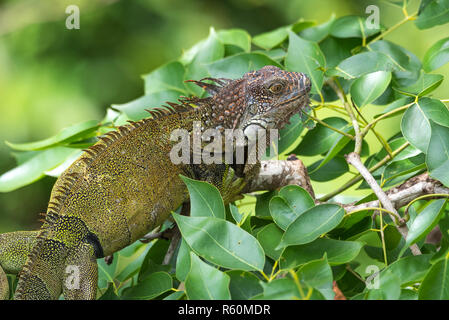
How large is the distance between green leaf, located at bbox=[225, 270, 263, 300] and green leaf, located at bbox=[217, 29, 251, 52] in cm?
172

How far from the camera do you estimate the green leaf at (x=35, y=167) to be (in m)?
2.82

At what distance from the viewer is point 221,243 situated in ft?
5.59

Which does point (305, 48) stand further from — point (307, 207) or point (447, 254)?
point (447, 254)

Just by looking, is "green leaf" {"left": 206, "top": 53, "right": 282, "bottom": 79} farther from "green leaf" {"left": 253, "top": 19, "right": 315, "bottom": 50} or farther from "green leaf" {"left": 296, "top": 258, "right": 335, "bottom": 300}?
"green leaf" {"left": 296, "top": 258, "right": 335, "bottom": 300}

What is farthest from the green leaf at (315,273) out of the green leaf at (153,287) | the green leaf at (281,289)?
the green leaf at (153,287)

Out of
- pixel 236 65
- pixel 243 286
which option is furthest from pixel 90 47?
pixel 243 286

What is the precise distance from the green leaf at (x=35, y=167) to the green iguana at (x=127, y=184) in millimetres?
592

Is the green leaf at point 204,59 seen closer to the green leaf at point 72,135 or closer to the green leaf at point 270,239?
the green leaf at point 72,135

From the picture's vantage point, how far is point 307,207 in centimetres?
192

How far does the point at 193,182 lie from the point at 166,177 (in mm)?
565

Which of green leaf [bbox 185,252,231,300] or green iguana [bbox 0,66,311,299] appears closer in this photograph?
green leaf [bbox 185,252,231,300]

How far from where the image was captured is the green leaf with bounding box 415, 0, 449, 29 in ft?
9.08

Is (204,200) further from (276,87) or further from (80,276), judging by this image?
(276,87)

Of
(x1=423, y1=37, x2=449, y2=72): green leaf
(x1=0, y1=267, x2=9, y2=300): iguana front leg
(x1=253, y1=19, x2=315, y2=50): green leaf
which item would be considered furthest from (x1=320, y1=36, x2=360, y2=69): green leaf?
(x1=0, y1=267, x2=9, y2=300): iguana front leg
